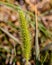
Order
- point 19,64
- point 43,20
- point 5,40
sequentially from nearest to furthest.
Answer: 1. point 19,64
2. point 5,40
3. point 43,20

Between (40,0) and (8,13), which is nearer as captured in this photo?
(8,13)

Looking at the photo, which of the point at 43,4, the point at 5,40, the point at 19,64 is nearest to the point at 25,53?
the point at 19,64

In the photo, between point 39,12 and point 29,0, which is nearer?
point 39,12

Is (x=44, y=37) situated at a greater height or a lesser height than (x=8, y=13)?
lesser

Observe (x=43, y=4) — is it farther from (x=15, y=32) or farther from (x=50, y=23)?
(x=15, y=32)

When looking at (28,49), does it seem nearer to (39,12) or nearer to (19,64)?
(19,64)

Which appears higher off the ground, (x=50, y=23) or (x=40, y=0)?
(x=40, y=0)

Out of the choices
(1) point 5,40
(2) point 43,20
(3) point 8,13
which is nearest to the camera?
(1) point 5,40

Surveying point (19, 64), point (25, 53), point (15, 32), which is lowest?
point (19, 64)

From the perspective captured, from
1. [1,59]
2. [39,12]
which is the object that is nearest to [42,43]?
[1,59]
